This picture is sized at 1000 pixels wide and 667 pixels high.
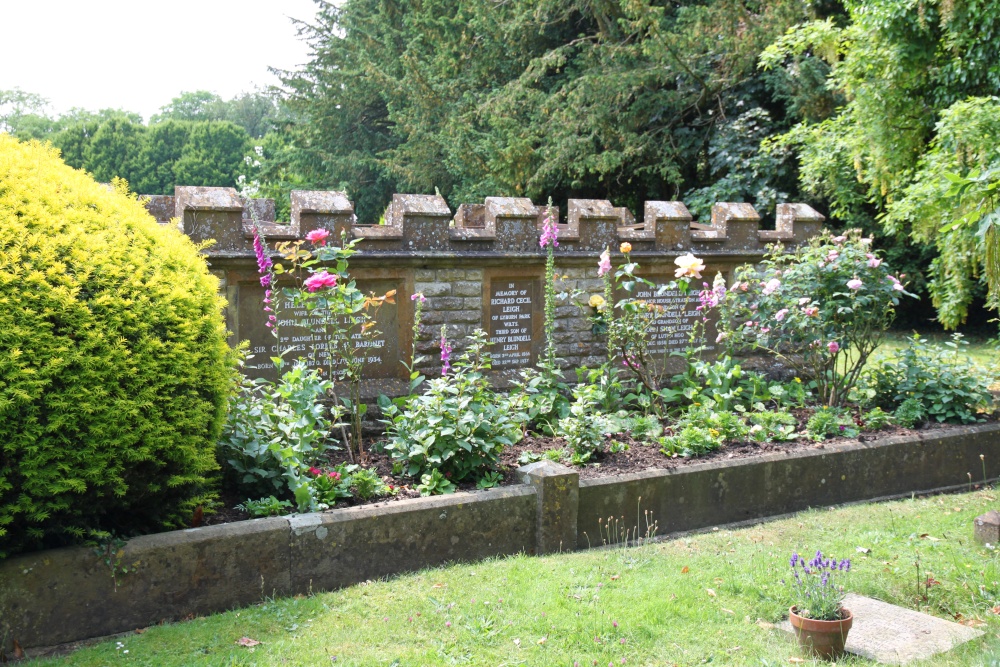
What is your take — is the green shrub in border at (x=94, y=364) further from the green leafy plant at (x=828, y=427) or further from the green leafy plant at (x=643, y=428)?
the green leafy plant at (x=828, y=427)

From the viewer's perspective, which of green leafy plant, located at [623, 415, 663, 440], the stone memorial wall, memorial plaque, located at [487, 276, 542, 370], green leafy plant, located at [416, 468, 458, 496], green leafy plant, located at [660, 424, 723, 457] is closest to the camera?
green leafy plant, located at [416, 468, 458, 496]

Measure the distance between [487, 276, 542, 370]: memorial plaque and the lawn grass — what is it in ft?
10.4

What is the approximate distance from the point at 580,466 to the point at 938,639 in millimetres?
2453

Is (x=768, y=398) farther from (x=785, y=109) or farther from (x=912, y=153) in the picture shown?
(x=785, y=109)

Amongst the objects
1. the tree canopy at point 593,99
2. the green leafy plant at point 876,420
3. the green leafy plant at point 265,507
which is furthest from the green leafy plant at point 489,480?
the tree canopy at point 593,99

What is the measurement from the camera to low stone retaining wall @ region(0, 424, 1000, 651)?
12.6ft

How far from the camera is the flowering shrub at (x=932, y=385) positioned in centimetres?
757

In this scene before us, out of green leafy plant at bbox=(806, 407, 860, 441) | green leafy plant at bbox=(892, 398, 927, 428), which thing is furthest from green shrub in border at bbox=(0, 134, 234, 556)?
green leafy plant at bbox=(892, 398, 927, 428)

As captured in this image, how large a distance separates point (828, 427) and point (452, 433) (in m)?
3.44

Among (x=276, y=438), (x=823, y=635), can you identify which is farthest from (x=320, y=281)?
(x=823, y=635)

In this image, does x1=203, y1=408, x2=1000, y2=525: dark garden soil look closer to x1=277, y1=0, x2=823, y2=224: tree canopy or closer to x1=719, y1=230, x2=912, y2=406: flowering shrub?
x1=719, y1=230, x2=912, y2=406: flowering shrub

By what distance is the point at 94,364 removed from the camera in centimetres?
374

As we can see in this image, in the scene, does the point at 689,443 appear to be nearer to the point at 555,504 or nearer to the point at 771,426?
the point at 771,426

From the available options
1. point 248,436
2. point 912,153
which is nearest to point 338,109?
point 912,153
